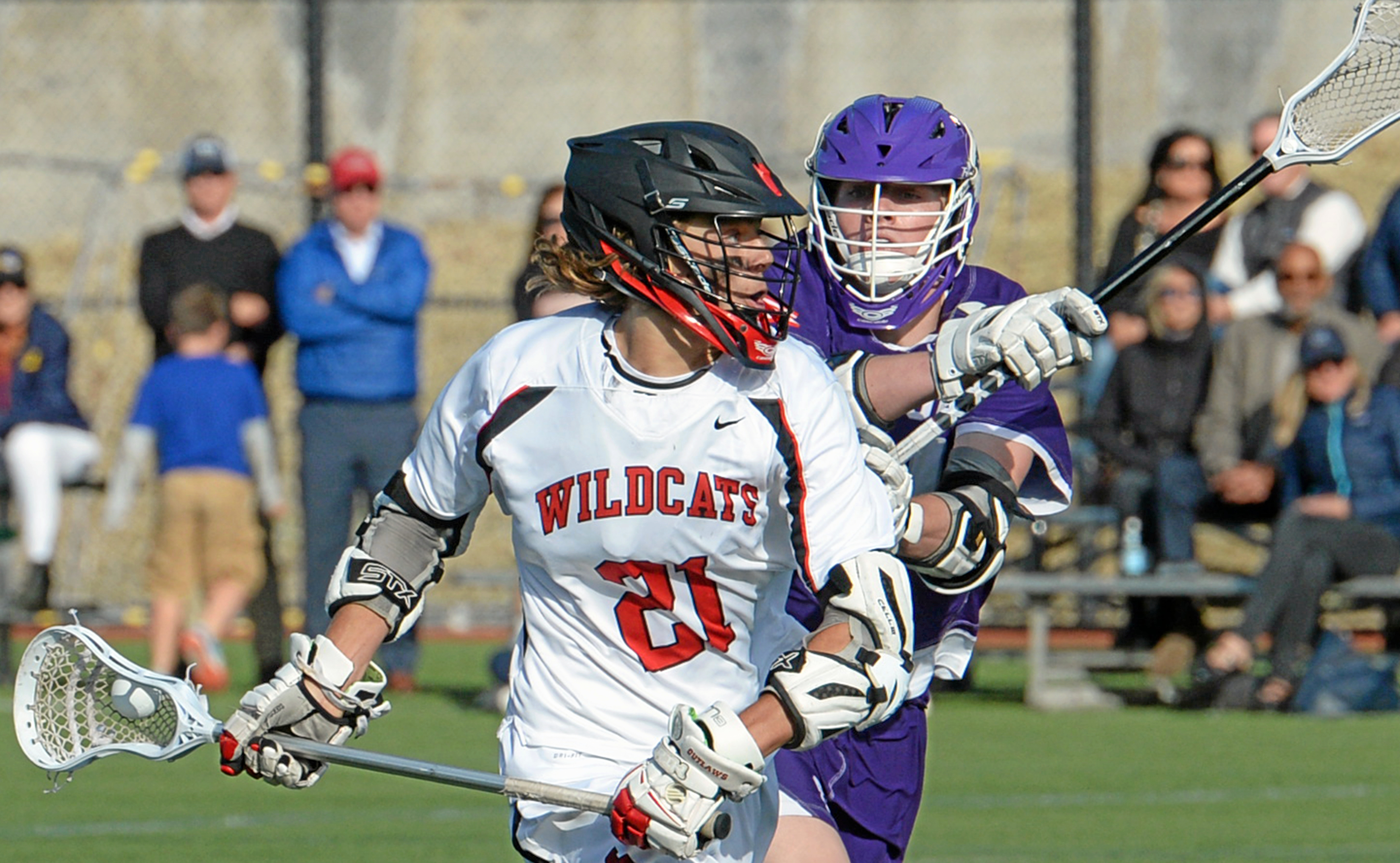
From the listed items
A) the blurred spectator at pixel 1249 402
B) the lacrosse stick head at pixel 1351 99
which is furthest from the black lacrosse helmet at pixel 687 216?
the blurred spectator at pixel 1249 402

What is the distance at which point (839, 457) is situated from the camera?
10.7ft

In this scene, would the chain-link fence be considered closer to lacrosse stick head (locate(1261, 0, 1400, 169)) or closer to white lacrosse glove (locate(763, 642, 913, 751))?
lacrosse stick head (locate(1261, 0, 1400, 169))

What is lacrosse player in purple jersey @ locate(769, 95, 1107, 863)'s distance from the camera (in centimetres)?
389

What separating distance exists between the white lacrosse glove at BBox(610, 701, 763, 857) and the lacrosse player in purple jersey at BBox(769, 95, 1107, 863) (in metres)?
0.76

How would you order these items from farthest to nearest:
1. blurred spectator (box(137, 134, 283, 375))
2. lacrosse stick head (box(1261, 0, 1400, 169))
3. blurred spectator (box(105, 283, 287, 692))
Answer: blurred spectator (box(137, 134, 283, 375)) → blurred spectator (box(105, 283, 287, 692)) → lacrosse stick head (box(1261, 0, 1400, 169))

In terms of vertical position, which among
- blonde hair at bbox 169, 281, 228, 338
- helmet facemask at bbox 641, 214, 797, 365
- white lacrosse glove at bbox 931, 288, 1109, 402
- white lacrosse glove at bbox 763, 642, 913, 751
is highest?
helmet facemask at bbox 641, 214, 797, 365

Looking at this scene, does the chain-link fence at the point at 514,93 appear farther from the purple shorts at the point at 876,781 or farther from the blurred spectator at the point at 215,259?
the purple shorts at the point at 876,781

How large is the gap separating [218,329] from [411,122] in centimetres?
792

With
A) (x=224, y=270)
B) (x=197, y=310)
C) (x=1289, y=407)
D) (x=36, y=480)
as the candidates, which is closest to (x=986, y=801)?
(x=1289, y=407)

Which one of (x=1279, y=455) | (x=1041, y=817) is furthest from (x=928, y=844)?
(x=1279, y=455)

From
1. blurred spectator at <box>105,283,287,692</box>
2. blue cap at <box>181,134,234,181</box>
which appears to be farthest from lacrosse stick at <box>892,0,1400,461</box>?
blue cap at <box>181,134,234,181</box>

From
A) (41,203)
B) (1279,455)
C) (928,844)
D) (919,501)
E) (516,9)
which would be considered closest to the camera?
(919,501)

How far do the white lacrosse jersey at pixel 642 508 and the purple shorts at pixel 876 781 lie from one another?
747 mm

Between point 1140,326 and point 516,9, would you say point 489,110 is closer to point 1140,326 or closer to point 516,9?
point 516,9
